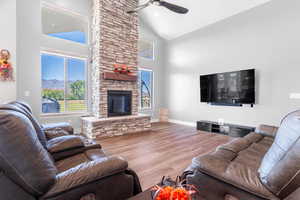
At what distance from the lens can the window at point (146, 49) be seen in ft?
21.4

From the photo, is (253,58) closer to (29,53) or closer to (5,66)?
(29,53)

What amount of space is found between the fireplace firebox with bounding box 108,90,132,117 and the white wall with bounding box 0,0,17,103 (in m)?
2.30

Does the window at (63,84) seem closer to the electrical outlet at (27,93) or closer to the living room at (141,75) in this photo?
the living room at (141,75)

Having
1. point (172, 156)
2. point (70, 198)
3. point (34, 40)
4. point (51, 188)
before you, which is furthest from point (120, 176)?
point (34, 40)

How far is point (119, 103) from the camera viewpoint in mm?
4988

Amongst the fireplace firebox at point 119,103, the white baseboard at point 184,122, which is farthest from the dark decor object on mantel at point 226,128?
the fireplace firebox at point 119,103

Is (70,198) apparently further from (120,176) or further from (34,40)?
(34,40)

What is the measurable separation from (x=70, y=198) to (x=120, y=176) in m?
0.38

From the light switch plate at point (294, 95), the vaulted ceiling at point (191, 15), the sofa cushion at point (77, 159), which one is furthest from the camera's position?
the vaulted ceiling at point (191, 15)

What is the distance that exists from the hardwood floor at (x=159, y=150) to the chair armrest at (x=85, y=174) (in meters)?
0.97

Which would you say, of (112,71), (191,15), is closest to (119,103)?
(112,71)

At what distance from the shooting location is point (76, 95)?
4.88m

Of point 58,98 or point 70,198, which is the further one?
point 58,98

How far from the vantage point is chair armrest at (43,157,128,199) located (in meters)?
1.03
